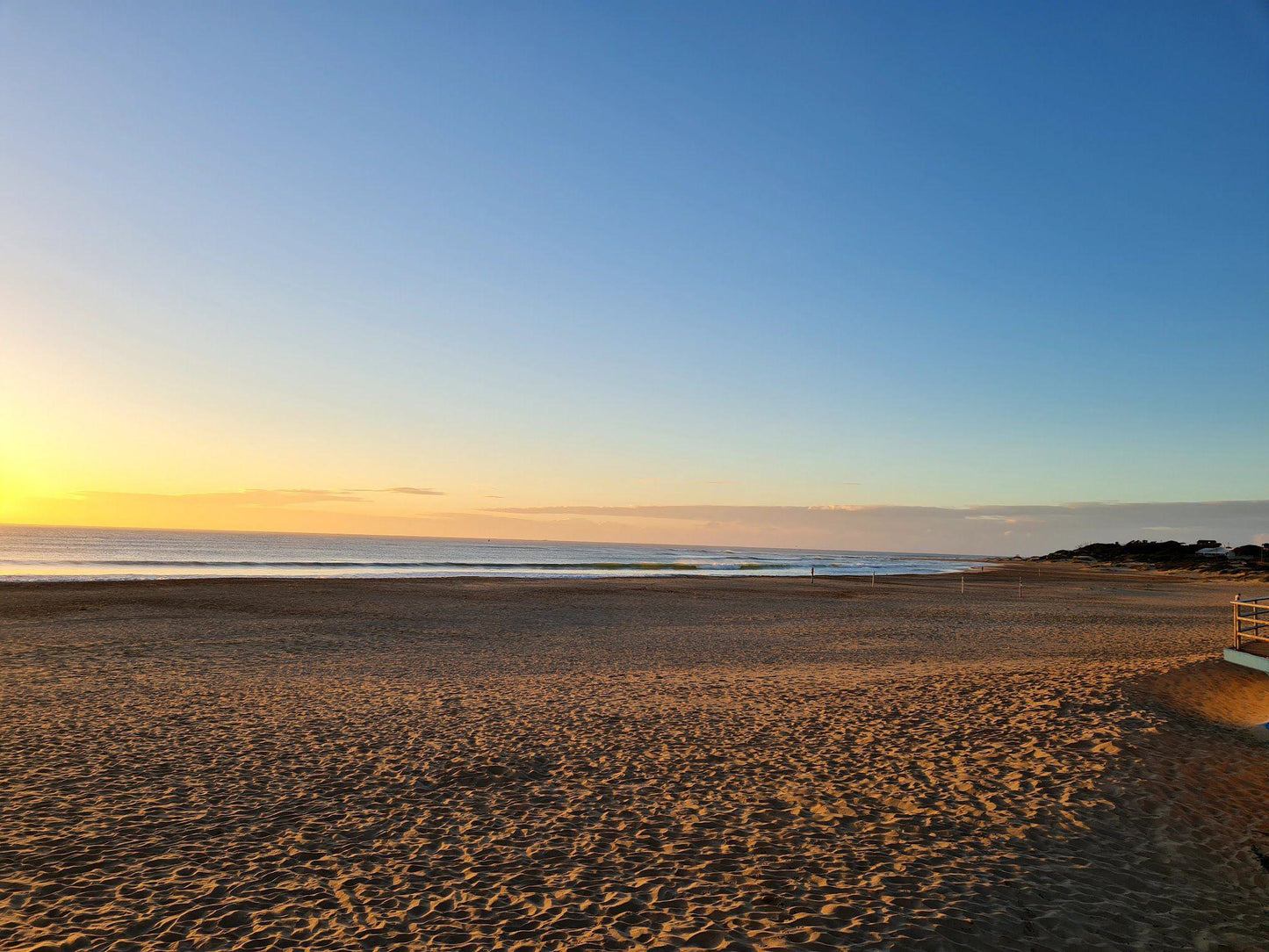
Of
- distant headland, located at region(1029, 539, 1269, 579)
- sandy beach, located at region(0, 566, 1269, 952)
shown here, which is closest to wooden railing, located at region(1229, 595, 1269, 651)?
sandy beach, located at region(0, 566, 1269, 952)

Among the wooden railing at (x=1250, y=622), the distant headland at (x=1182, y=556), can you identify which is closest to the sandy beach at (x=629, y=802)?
the wooden railing at (x=1250, y=622)

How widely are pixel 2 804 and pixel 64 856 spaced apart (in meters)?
2.03

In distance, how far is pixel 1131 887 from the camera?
607cm

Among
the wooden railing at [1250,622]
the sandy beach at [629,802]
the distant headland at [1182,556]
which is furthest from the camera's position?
the distant headland at [1182,556]

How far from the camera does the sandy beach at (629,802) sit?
18.1 feet

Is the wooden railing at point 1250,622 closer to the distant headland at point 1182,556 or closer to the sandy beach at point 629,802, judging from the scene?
the sandy beach at point 629,802

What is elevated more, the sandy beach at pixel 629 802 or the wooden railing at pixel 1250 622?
the wooden railing at pixel 1250 622

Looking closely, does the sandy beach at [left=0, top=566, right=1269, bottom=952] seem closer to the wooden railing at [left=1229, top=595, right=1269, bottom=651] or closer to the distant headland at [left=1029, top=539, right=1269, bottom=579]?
the wooden railing at [left=1229, top=595, right=1269, bottom=651]

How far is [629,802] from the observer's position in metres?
8.08

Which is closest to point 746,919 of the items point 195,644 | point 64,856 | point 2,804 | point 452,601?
point 64,856

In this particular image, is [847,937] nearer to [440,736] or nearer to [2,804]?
[440,736]

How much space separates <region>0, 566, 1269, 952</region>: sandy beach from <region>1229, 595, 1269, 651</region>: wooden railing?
4.52ft

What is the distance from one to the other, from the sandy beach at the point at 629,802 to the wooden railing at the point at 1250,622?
4.52 ft

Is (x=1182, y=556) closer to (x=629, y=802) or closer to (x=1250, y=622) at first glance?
(x=1250, y=622)
